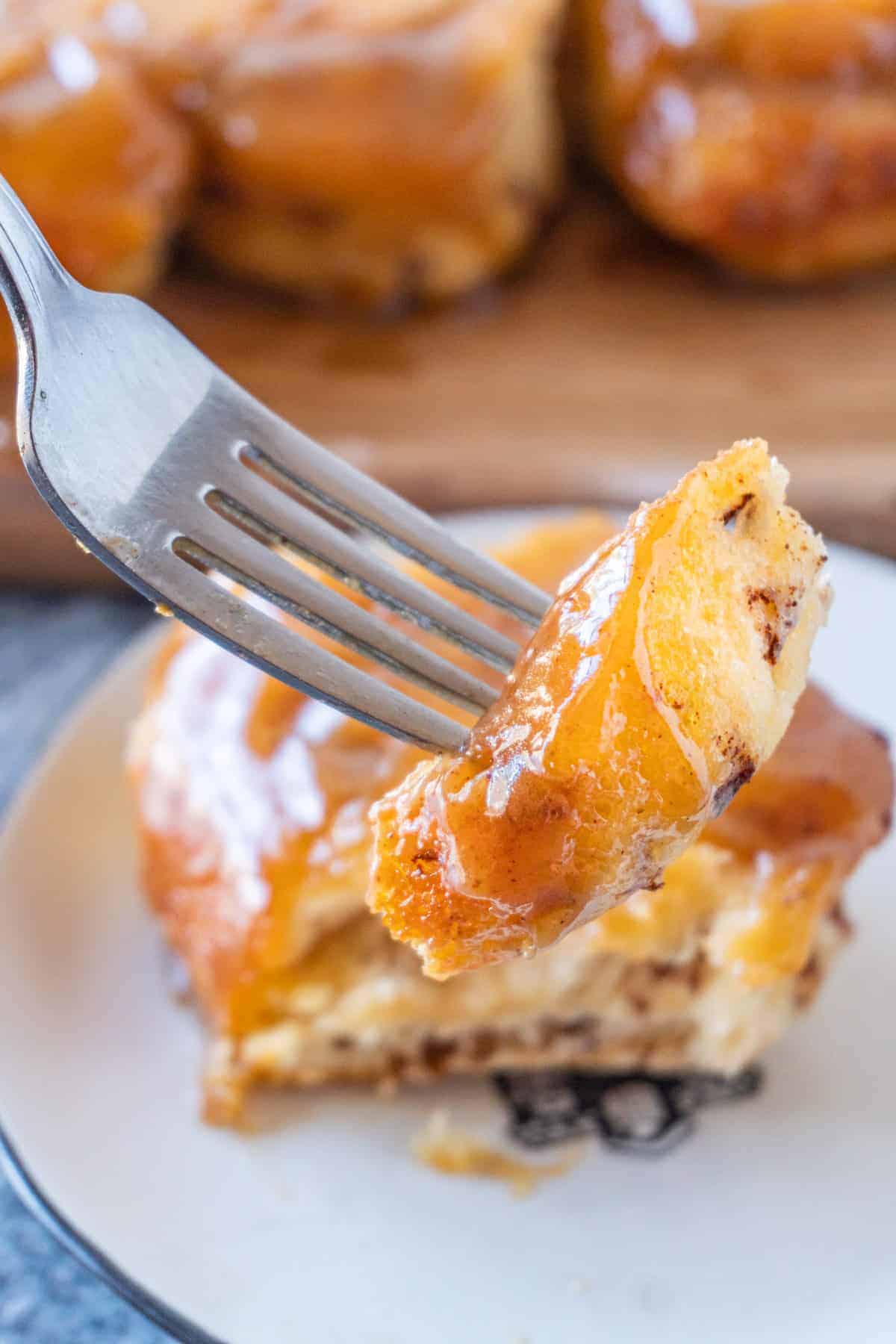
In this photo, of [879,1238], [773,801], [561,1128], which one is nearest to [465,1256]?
[561,1128]

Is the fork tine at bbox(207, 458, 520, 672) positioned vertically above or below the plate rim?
above

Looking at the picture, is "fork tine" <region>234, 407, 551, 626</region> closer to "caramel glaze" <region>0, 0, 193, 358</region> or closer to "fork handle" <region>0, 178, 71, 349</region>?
"fork handle" <region>0, 178, 71, 349</region>

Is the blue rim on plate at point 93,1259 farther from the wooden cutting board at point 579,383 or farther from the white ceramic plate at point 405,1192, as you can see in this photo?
the wooden cutting board at point 579,383

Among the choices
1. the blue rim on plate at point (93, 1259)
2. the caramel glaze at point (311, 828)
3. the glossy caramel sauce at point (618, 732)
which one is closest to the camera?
the glossy caramel sauce at point (618, 732)

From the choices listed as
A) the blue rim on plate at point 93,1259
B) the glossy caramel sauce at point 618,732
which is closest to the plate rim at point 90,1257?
the blue rim on plate at point 93,1259

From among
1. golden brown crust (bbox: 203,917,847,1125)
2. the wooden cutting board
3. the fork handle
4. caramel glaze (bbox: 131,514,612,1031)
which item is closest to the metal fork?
the fork handle

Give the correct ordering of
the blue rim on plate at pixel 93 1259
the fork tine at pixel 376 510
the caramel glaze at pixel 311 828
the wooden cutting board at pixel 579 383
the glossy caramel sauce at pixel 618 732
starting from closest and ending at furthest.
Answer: the glossy caramel sauce at pixel 618 732 < the fork tine at pixel 376 510 < the blue rim on plate at pixel 93 1259 < the caramel glaze at pixel 311 828 < the wooden cutting board at pixel 579 383

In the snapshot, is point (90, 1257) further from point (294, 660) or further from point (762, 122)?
point (762, 122)
